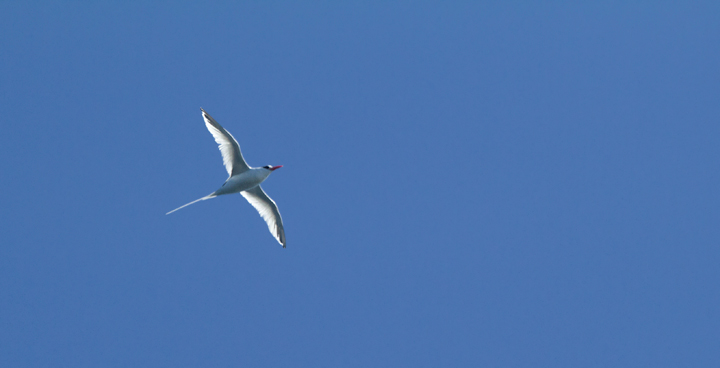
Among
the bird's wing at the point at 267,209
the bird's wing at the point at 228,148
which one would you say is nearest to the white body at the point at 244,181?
the bird's wing at the point at 228,148

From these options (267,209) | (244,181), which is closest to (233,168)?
(244,181)

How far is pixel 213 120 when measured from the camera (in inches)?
705

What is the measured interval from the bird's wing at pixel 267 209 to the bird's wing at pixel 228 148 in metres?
1.88

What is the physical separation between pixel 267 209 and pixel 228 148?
375 centimetres

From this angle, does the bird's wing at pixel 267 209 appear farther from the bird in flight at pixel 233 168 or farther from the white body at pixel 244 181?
the white body at pixel 244 181

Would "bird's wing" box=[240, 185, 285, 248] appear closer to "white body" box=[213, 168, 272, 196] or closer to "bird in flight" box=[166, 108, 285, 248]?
"bird in flight" box=[166, 108, 285, 248]

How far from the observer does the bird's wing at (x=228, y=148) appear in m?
18.0

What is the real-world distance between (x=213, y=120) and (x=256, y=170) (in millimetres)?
2217

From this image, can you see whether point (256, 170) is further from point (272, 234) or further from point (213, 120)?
point (272, 234)

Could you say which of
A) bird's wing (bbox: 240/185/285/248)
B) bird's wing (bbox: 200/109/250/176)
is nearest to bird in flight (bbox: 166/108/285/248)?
bird's wing (bbox: 200/109/250/176)

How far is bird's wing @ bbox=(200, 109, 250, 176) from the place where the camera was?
59.1 ft

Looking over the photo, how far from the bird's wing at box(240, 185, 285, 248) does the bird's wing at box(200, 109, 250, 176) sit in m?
1.88

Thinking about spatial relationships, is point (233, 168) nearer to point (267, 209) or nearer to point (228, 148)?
point (228, 148)

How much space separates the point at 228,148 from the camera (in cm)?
1844
